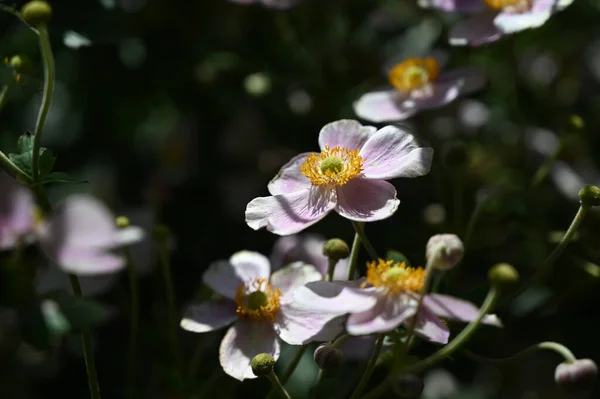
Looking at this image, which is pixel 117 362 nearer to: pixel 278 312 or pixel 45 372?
pixel 45 372

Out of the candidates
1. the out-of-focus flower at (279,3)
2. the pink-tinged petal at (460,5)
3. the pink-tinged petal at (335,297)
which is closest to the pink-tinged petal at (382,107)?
the pink-tinged petal at (460,5)

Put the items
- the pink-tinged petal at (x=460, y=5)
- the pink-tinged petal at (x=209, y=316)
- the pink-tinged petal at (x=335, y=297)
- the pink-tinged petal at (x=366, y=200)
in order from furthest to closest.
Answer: the pink-tinged petal at (x=460, y=5), the pink-tinged petal at (x=209, y=316), the pink-tinged petal at (x=366, y=200), the pink-tinged petal at (x=335, y=297)

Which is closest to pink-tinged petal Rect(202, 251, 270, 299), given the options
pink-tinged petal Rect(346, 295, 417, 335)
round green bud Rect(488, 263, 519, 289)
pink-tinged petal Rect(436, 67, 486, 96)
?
pink-tinged petal Rect(346, 295, 417, 335)

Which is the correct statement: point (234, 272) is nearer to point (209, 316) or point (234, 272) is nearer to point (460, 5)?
point (209, 316)

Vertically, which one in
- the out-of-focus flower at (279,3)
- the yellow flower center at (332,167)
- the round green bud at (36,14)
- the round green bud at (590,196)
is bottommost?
the round green bud at (590,196)

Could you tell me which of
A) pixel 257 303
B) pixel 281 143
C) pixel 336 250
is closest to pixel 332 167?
pixel 336 250

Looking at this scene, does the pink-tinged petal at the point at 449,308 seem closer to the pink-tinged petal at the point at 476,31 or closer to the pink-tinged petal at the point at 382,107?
the pink-tinged petal at the point at 382,107
